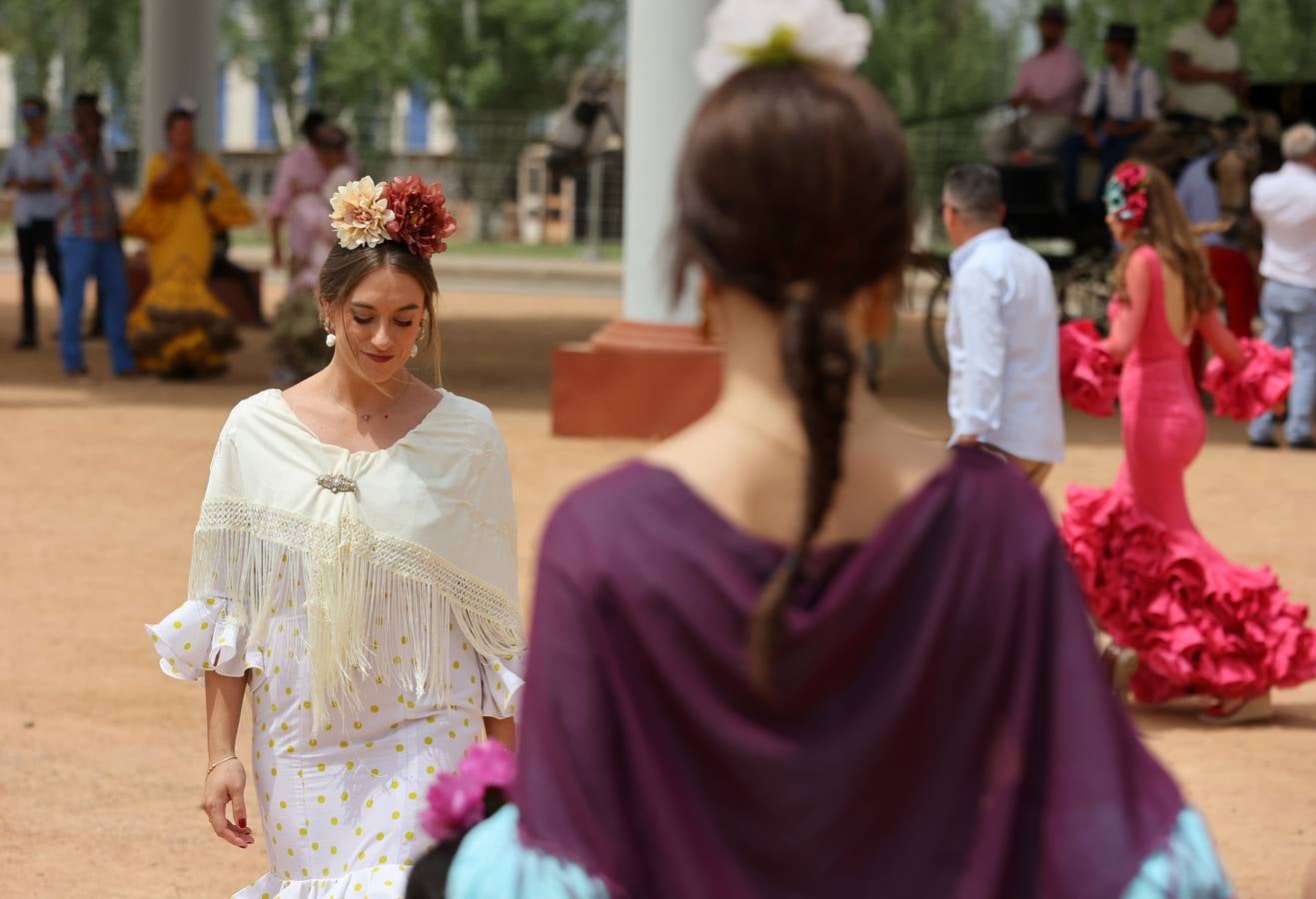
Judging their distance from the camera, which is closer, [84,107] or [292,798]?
[292,798]

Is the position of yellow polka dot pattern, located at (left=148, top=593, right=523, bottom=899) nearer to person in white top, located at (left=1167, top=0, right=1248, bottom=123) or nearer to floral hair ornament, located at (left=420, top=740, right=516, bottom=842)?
floral hair ornament, located at (left=420, top=740, right=516, bottom=842)

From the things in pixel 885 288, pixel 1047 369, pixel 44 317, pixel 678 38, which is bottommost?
pixel 44 317

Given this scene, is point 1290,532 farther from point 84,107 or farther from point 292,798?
point 84,107

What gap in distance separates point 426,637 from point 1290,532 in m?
7.51

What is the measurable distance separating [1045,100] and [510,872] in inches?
620

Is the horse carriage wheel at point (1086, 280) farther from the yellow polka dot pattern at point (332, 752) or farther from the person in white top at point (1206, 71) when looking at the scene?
the yellow polka dot pattern at point (332, 752)

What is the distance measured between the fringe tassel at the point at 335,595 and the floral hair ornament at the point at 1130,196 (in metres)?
3.85

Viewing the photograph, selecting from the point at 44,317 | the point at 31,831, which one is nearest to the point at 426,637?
the point at 31,831

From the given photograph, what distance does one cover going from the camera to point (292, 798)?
3.37 metres

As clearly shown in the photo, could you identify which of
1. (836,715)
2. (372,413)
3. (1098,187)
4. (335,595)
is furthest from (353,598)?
(1098,187)

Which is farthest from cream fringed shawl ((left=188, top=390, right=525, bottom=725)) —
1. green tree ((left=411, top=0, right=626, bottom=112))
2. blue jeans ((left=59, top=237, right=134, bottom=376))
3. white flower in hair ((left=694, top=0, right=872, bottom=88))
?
green tree ((left=411, top=0, right=626, bottom=112))

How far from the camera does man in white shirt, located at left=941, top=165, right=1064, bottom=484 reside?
6.66 meters

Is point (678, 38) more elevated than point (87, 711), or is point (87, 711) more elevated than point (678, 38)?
point (678, 38)

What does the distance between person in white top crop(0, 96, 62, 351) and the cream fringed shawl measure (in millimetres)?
13363
